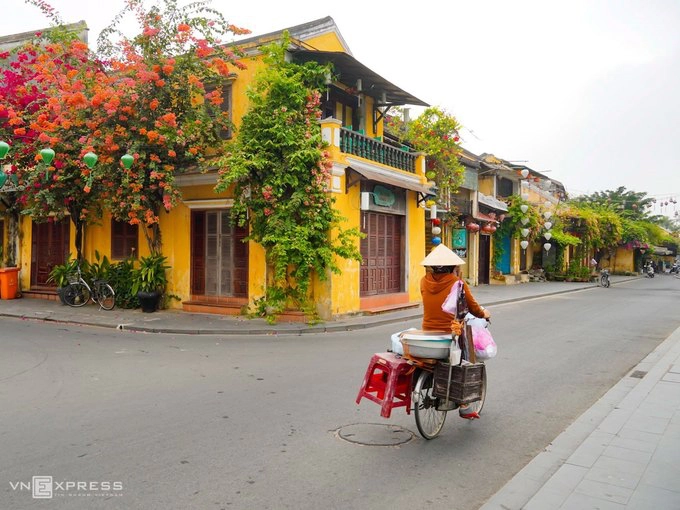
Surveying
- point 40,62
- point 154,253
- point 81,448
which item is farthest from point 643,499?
point 40,62

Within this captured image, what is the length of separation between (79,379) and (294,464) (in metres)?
4.33

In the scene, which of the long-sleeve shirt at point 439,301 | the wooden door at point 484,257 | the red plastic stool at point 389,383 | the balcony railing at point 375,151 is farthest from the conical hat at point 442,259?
the wooden door at point 484,257

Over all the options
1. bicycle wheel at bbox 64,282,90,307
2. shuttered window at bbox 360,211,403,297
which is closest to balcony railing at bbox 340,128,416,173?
A: shuttered window at bbox 360,211,403,297

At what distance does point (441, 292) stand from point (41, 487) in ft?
12.6

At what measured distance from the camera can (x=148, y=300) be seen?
1448 cm

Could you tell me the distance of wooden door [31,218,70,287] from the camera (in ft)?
58.4

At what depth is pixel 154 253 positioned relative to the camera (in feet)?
49.3

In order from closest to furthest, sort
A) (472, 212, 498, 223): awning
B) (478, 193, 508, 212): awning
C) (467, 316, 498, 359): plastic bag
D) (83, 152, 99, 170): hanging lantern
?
(467, 316, 498, 359): plastic bag < (83, 152, 99, 170): hanging lantern < (472, 212, 498, 223): awning < (478, 193, 508, 212): awning

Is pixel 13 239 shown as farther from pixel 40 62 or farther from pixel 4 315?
pixel 40 62

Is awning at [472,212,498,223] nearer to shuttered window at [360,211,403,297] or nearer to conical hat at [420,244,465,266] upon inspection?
shuttered window at [360,211,403,297]

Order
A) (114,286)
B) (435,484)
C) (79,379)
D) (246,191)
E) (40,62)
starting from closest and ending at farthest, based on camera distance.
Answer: (435,484) → (79,379) → (246,191) → (40,62) → (114,286)

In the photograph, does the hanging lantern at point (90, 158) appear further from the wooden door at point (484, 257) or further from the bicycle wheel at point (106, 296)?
the wooden door at point (484, 257)

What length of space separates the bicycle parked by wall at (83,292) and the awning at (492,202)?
18.9m

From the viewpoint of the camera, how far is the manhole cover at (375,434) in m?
5.05
